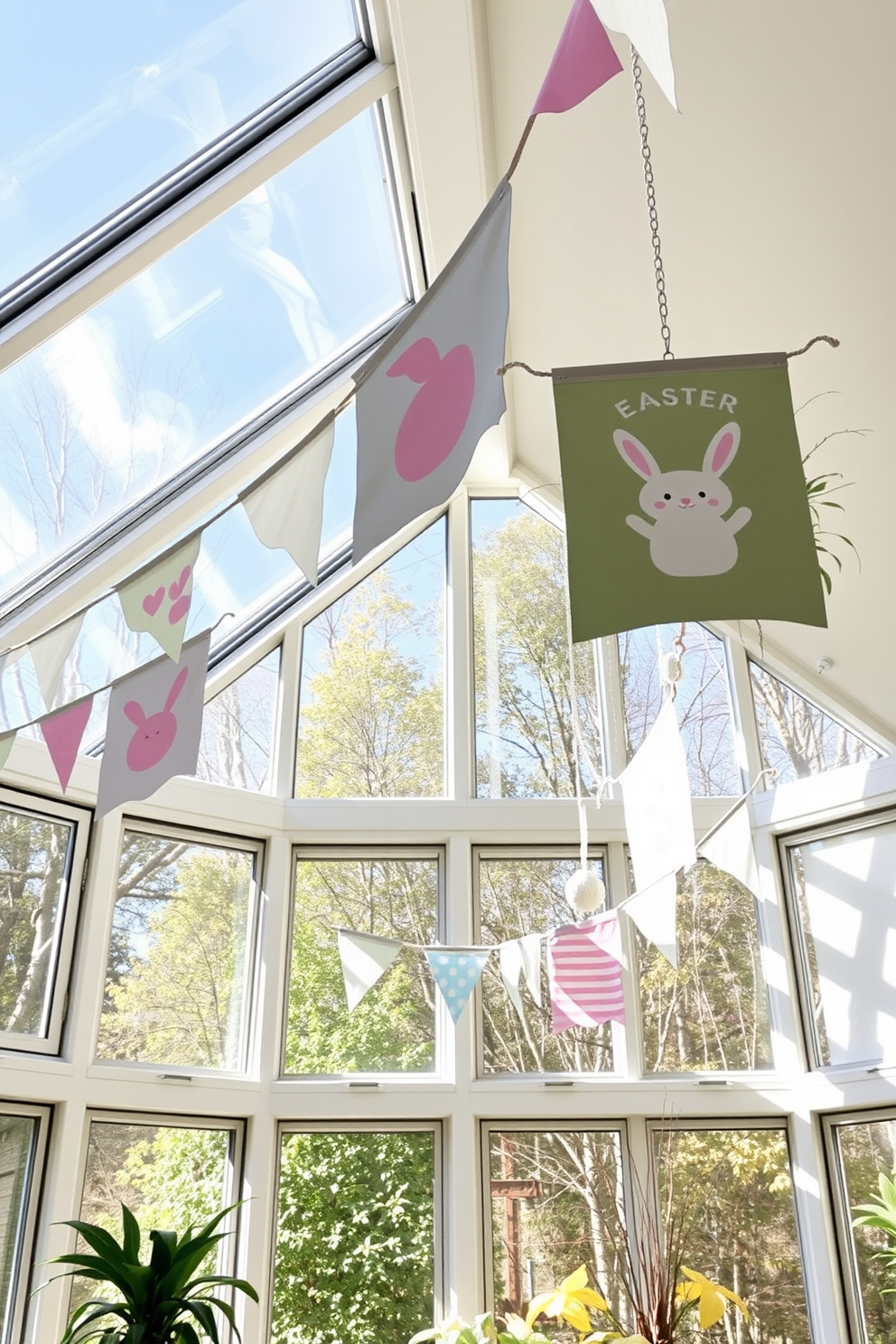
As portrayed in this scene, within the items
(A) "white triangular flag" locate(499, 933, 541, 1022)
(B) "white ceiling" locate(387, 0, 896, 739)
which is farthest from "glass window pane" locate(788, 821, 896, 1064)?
(A) "white triangular flag" locate(499, 933, 541, 1022)

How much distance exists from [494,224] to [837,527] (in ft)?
9.91

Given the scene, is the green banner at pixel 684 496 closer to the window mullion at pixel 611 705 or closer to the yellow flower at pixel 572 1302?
the yellow flower at pixel 572 1302

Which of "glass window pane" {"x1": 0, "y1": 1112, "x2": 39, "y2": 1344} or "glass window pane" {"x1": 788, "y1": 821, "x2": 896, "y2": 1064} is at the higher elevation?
"glass window pane" {"x1": 788, "y1": 821, "x2": 896, "y2": 1064}

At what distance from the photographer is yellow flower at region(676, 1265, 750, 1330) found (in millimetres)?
4082

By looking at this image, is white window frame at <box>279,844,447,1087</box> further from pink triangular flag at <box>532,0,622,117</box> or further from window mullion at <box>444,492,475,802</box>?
pink triangular flag at <box>532,0,622,117</box>

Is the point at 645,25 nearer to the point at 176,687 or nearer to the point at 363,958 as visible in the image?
the point at 176,687

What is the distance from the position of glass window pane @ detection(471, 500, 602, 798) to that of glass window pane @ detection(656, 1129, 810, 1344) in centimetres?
170

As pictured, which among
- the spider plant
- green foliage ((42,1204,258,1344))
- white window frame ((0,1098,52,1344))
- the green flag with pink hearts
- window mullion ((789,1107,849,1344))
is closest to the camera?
the green flag with pink hearts

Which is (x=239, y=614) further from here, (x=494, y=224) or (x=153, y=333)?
(x=494, y=224)

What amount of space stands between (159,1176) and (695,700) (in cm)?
331

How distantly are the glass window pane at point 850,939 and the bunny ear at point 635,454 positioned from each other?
3790mm

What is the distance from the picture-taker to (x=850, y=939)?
4961mm

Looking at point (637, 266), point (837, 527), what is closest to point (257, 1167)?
point (837, 527)

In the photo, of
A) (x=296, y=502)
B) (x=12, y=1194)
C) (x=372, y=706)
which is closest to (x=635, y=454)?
(x=296, y=502)
